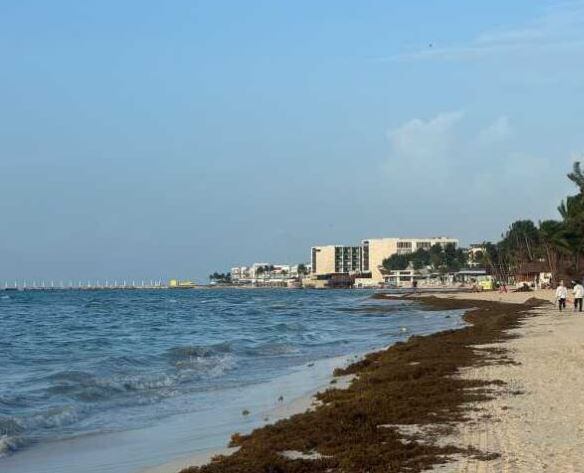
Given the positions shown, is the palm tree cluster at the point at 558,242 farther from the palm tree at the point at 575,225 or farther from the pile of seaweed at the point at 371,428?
the pile of seaweed at the point at 371,428

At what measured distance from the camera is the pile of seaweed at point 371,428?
8305 millimetres

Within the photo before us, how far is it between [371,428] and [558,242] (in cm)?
7605

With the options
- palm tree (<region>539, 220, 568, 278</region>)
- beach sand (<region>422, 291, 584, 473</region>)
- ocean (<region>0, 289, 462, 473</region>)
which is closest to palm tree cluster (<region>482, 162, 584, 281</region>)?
palm tree (<region>539, 220, 568, 278</region>)

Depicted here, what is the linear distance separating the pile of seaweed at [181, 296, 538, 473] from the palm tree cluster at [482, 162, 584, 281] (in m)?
65.2

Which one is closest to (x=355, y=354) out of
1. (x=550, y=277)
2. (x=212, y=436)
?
(x=212, y=436)

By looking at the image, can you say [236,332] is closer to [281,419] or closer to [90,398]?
[90,398]

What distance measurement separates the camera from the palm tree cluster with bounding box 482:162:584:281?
78.6m

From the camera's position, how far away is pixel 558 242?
268 ft

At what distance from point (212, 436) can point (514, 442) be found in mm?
4374

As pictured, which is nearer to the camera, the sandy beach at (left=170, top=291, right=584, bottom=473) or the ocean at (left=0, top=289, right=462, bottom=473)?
the sandy beach at (left=170, top=291, right=584, bottom=473)

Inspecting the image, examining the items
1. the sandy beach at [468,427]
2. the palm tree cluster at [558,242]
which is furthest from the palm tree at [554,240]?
the sandy beach at [468,427]

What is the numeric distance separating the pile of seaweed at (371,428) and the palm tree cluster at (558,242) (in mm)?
65178

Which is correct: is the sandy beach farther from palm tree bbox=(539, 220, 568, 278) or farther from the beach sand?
palm tree bbox=(539, 220, 568, 278)

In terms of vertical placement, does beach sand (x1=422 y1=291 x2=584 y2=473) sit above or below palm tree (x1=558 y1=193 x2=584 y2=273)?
below
